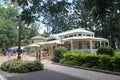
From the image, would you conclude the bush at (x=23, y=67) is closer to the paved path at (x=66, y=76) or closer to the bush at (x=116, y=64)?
the paved path at (x=66, y=76)

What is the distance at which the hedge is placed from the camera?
1617 centimetres

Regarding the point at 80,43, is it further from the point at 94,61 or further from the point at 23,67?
the point at 23,67

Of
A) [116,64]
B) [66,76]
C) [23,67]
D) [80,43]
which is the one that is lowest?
[66,76]

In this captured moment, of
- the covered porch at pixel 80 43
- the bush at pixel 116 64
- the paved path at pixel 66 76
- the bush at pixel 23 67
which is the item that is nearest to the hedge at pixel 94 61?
the bush at pixel 116 64

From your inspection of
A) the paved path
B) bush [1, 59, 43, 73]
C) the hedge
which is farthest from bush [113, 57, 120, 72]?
bush [1, 59, 43, 73]

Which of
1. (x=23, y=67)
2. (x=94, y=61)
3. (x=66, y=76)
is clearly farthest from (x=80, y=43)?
(x=66, y=76)

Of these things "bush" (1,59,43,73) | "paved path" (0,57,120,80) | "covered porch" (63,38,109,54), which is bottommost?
"paved path" (0,57,120,80)

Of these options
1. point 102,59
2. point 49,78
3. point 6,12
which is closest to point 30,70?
point 49,78

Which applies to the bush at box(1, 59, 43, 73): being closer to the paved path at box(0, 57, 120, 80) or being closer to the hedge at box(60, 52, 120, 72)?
the paved path at box(0, 57, 120, 80)

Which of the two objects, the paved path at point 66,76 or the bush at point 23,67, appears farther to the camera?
the bush at point 23,67

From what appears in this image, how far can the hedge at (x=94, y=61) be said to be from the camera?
53.1 feet

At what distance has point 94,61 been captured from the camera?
745 inches

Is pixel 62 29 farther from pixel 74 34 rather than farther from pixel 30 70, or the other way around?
pixel 30 70

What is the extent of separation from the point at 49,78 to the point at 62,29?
168 feet
